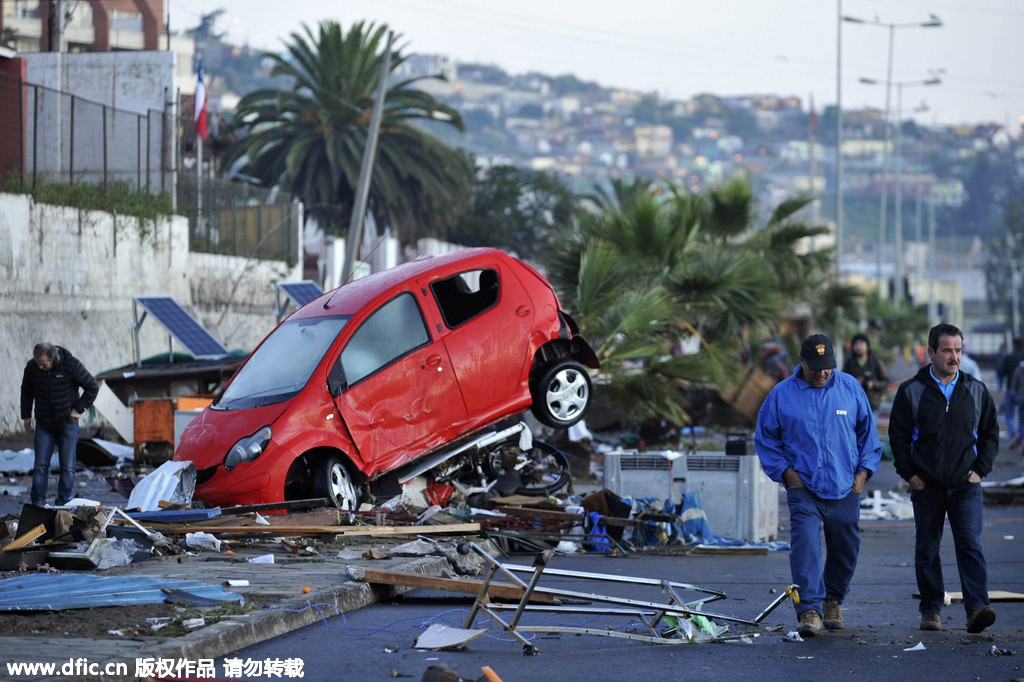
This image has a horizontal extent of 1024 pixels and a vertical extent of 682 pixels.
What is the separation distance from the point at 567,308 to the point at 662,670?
1375 centimetres

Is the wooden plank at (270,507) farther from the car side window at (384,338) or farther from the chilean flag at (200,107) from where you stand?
the chilean flag at (200,107)

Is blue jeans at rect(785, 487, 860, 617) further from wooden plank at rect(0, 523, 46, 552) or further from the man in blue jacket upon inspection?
wooden plank at rect(0, 523, 46, 552)

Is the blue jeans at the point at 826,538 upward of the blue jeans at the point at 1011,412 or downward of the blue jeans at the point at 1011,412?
upward

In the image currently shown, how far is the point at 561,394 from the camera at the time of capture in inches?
568

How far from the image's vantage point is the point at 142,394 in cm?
1962

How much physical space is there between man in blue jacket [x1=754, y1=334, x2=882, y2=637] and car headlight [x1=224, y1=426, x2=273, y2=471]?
15.9 ft

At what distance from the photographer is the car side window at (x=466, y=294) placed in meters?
14.1

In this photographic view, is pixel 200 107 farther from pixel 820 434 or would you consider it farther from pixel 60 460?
pixel 820 434

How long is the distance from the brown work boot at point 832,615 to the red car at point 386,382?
5.20 metres

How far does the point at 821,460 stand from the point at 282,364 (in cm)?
612

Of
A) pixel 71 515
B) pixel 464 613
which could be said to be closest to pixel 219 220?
pixel 71 515

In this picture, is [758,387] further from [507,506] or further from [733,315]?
[507,506]

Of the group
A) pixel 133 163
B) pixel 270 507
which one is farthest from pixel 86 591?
pixel 133 163

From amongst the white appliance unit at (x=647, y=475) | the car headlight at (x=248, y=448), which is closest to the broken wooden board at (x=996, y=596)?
the white appliance unit at (x=647, y=475)
